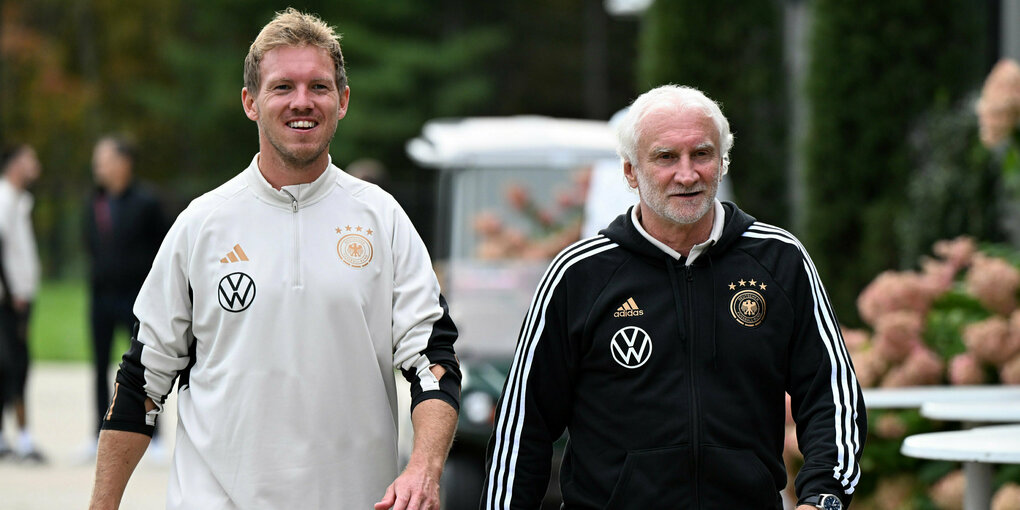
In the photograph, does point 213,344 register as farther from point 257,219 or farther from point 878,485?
point 878,485

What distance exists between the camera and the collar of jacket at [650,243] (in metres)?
3.85

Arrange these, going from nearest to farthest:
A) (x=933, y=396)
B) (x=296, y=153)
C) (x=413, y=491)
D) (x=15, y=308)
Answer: (x=413, y=491) → (x=296, y=153) → (x=933, y=396) → (x=15, y=308)

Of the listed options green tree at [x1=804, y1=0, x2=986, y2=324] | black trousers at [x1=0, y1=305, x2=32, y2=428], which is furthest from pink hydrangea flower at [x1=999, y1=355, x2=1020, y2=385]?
black trousers at [x1=0, y1=305, x2=32, y2=428]

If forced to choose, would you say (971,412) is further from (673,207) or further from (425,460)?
(425,460)

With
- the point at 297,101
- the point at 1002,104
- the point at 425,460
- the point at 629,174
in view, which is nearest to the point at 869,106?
the point at 1002,104

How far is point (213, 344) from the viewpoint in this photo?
380 centimetres

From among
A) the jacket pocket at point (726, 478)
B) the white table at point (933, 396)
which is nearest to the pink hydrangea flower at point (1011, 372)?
the white table at point (933, 396)

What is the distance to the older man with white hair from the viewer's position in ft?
12.1

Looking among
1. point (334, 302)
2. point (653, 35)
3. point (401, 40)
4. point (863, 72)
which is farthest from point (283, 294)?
point (401, 40)

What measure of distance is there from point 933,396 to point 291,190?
3278mm

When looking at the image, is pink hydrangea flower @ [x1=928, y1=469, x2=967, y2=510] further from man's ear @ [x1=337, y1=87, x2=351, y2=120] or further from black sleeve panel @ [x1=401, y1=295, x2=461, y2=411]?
man's ear @ [x1=337, y1=87, x2=351, y2=120]

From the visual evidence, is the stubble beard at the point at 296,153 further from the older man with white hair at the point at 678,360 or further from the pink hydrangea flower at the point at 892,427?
the pink hydrangea flower at the point at 892,427

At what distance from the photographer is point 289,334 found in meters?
3.76

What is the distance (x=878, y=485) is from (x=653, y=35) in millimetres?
10344
